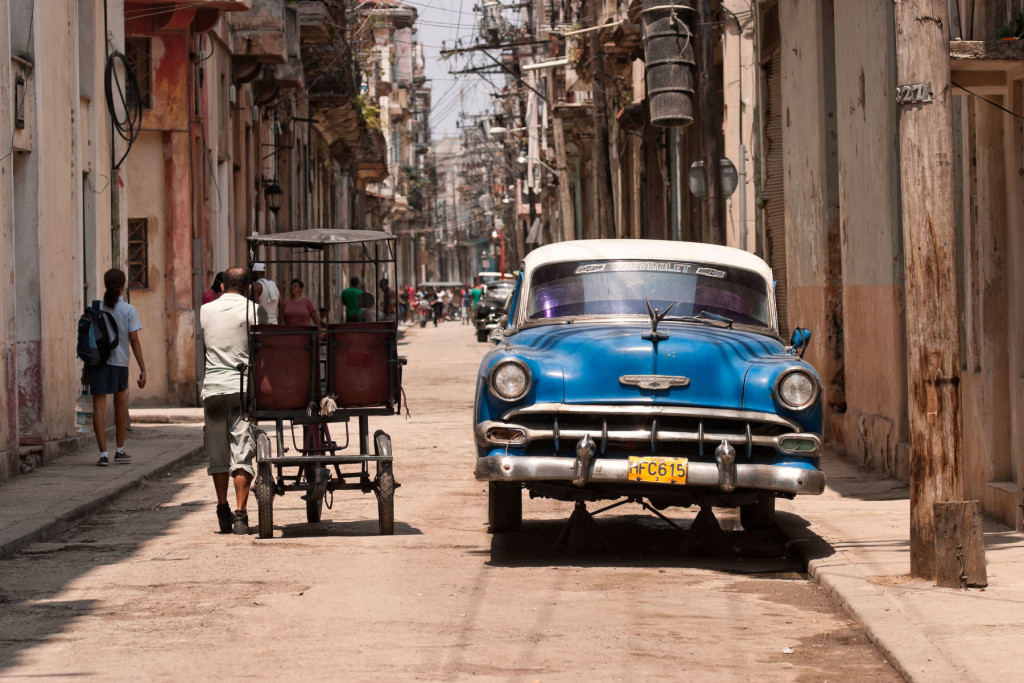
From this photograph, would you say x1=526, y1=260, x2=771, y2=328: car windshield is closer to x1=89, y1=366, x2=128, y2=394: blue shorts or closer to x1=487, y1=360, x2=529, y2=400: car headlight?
x1=487, y1=360, x2=529, y2=400: car headlight

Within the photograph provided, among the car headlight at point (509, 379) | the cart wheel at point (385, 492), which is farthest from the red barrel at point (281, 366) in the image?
the car headlight at point (509, 379)

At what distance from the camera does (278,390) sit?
991 cm

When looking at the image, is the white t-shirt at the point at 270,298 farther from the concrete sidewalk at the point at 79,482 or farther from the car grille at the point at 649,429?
the car grille at the point at 649,429

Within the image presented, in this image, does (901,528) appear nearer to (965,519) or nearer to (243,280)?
(965,519)

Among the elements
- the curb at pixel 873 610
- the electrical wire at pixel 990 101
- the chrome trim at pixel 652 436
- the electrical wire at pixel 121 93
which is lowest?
the curb at pixel 873 610

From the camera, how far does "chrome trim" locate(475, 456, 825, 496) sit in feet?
27.5

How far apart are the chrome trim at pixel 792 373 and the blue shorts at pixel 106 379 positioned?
776 centimetres

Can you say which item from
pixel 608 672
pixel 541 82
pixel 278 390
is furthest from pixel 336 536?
pixel 541 82

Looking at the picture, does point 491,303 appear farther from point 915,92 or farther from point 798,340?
point 915,92

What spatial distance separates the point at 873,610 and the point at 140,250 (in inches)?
689

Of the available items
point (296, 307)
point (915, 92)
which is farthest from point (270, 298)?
point (915, 92)

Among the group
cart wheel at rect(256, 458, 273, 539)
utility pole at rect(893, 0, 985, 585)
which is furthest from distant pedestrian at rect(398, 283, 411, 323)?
utility pole at rect(893, 0, 985, 585)

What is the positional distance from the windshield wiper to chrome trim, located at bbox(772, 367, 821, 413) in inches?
43.3

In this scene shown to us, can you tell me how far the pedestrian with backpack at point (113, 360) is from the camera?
47.1 feet
